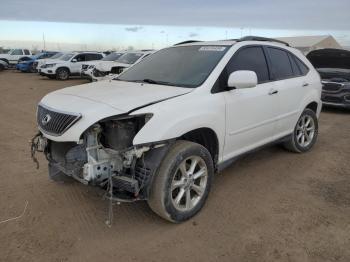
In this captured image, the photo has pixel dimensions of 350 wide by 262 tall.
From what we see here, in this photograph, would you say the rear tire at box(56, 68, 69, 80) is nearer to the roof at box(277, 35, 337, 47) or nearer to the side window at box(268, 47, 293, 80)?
the side window at box(268, 47, 293, 80)

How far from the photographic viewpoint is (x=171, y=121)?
3.54 meters

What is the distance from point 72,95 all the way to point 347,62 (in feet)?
32.8

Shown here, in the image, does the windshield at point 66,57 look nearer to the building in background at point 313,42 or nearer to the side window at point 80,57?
the side window at point 80,57

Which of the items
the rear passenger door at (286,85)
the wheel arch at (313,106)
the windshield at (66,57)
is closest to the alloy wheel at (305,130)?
the wheel arch at (313,106)

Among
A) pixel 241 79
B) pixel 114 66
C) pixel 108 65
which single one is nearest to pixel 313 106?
pixel 241 79

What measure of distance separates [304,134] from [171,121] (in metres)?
3.52

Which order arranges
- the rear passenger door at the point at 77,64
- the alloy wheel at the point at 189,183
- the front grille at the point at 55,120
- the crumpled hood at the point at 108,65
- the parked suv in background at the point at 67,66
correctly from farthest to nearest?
the rear passenger door at the point at 77,64, the parked suv in background at the point at 67,66, the crumpled hood at the point at 108,65, the alloy wheel at the point at 189,183, the front grille at the point at 55,120

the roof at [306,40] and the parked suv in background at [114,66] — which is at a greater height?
the roof at [306,40]

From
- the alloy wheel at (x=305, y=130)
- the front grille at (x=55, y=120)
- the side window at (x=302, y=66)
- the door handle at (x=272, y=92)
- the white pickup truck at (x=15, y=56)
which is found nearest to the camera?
the front grille at (x=55, y=120)

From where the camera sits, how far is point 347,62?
448 inches

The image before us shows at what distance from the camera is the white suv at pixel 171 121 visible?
3.47 metres

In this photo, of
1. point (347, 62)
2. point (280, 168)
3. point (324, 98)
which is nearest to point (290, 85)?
point (280, 168)

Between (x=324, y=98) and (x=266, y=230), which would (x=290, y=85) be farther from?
(x=324, y=98)

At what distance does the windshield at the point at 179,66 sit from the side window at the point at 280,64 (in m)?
1.02
